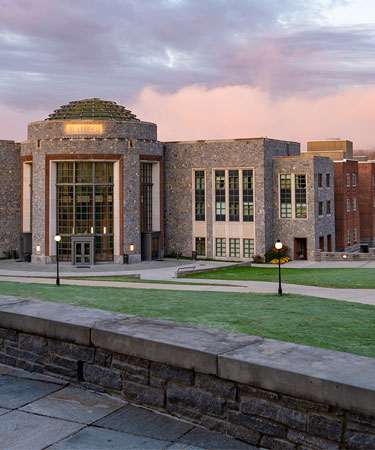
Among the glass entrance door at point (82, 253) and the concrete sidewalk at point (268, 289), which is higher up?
the glass entrance door at point (82, 253)

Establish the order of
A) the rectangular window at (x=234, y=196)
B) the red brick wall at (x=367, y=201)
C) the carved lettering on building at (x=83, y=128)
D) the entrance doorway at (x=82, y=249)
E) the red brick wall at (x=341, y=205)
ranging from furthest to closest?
the red brick wall at (x=367, y=201), the red brick wall at (x=341, y=205), the rectangular window at (x=234, y=196), the carved lettering on building at (x=83, y=128), the entrance doorway at (x=82, y=249)

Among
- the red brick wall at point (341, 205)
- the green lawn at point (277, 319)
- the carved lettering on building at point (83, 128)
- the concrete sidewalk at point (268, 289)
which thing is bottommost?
the concrete sidewalk at point (268, 289)

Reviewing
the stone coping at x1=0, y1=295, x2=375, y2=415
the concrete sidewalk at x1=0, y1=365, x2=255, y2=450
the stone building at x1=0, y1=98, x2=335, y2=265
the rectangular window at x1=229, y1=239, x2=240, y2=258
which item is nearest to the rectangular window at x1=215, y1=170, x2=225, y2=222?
the stone building at x1=0, y1=98, x2=335, y2=265

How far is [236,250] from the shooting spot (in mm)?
59969

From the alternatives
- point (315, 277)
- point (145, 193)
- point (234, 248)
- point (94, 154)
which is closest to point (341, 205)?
point (234, 248)

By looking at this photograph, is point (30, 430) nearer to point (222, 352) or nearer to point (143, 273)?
point (222, 352)

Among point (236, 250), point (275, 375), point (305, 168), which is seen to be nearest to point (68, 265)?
point (236, 250)

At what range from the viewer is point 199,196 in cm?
6191

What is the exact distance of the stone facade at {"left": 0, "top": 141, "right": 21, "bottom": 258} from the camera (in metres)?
62.6

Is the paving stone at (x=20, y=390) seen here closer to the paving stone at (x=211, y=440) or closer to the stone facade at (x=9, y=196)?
the paving stone at (x=211, y=440)

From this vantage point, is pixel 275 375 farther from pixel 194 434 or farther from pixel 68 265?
pixel 68 265

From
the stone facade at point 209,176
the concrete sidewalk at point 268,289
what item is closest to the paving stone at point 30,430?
the concrete sidewalk at point 268,289

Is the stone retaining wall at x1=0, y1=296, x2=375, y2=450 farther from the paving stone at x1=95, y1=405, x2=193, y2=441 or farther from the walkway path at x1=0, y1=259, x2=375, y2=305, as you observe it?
the walkway path at x1=0, y1=259, x2=375, y2=305

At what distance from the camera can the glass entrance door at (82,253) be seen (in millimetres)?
56812
